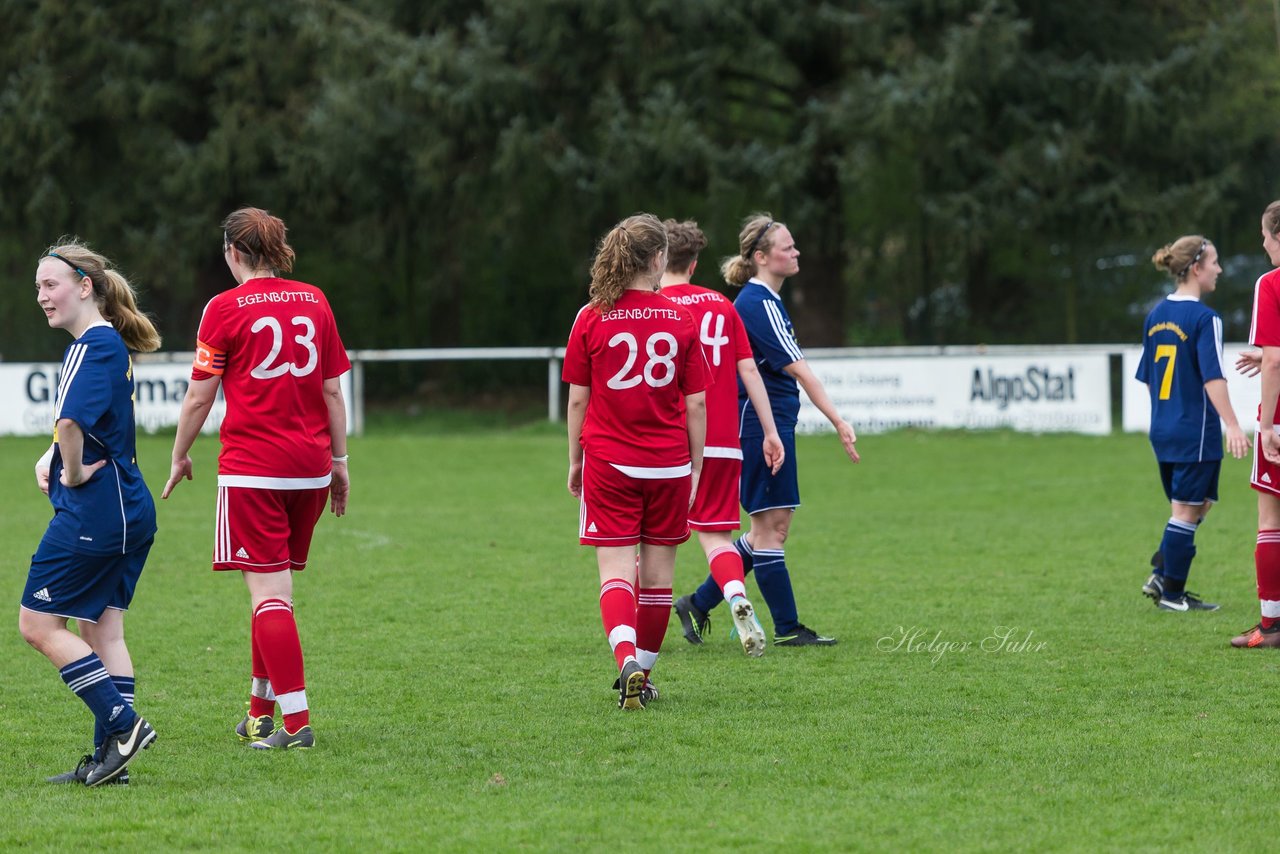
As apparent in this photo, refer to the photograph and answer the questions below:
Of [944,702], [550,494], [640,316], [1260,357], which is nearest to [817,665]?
[944,702]

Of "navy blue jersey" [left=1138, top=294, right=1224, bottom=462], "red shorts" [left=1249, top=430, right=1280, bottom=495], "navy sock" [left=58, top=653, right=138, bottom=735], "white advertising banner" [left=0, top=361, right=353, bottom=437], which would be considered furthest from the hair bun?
Answer: "white advertising banner" [left=0, top=361, right=353, bottom=437]

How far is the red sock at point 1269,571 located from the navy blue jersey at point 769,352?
2.22m

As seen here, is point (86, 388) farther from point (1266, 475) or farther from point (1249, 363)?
point (1249, 363)

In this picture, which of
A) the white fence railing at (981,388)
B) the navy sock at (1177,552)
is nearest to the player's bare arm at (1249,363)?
the navy sock at (1177,552)

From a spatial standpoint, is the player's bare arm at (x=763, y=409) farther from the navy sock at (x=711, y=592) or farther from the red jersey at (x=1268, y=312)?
the red jersey at (x=1268, y=312)

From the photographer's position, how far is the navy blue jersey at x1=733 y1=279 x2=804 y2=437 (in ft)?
23.9

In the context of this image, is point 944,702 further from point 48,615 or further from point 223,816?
point 48,615

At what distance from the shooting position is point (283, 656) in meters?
5.34

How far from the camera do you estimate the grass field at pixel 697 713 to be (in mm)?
4418

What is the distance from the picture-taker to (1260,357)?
720 centimetres

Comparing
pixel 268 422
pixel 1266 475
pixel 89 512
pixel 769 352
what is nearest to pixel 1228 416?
pixel 1266 475

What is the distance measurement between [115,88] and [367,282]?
5.61 meters

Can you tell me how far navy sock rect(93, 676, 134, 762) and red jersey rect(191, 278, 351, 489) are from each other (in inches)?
29.9

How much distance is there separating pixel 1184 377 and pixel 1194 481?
55 centimetres
